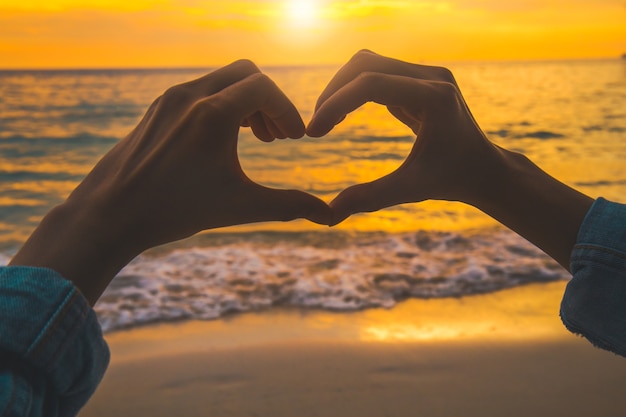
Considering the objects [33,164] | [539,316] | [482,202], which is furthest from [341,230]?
[33,164]

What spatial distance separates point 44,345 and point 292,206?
25.9 inches

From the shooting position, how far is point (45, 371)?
90 centimetres

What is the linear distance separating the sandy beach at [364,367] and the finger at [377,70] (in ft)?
5.66

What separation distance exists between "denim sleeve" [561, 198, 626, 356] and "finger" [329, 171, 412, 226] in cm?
40

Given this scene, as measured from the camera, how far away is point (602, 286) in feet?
3.98

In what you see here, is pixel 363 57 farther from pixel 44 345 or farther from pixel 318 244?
pixel 318 244

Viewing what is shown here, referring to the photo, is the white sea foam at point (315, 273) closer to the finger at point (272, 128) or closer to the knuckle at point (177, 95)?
the finger at point (272, 128)

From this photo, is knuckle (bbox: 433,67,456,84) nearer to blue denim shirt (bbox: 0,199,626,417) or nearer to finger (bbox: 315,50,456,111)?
finger (bbox: 315,50,456,111)

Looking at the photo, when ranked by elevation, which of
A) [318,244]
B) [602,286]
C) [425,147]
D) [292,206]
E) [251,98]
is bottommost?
[318,244]

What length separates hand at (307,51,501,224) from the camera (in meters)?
1.34

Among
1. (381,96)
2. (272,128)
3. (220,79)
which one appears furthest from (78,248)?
(381,96)

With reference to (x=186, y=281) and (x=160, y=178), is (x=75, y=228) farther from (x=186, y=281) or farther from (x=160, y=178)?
(x=186, y=281)

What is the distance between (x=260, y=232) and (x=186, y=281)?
1556mm

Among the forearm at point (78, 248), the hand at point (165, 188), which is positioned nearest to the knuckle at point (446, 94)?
the hand at point (165, 188)
